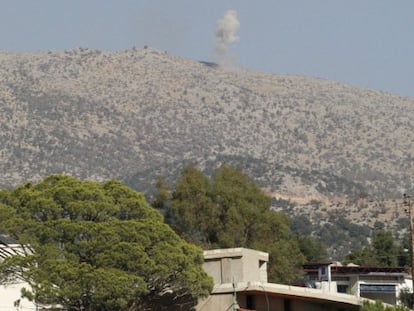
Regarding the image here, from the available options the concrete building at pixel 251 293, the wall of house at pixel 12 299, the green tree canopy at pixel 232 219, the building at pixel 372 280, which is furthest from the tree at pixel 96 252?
the building at pixel 372 280

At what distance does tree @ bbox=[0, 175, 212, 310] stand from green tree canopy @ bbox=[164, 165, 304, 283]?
21.6m

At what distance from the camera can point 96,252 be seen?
5341 cm

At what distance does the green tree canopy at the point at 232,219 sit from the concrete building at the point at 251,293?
18309 mm

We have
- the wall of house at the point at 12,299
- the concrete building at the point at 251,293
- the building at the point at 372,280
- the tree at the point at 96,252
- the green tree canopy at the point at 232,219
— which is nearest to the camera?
the tree at the point at 96,252

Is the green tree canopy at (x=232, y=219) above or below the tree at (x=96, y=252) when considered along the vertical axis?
above

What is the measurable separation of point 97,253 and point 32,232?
3.08m

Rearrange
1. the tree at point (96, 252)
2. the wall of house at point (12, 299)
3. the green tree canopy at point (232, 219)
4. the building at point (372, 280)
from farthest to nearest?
the building at point (372, 280), the green tree canopy at point (232, 219), the wall of house at point (12, 299), the tree at point (96, 252)

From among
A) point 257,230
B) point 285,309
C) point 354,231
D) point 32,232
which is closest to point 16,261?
point 32,232

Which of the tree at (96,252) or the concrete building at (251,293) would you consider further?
the concrete building at (251,293)

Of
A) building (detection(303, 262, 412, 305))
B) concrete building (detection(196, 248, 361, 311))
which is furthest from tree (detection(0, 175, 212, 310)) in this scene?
building (detection(303, 262, 412, 305))

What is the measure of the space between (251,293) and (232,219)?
23.7m

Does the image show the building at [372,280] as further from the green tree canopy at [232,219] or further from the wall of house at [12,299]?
the wall of house at [12,299]

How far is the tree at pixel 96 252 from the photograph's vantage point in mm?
52375

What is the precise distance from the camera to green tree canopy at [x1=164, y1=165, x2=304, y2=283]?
77.9 metres
